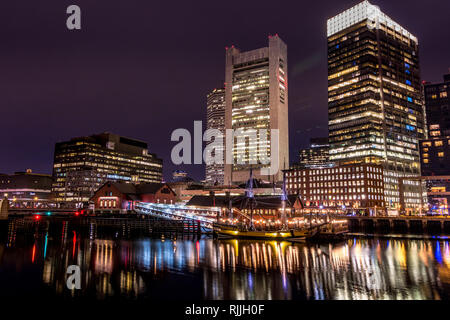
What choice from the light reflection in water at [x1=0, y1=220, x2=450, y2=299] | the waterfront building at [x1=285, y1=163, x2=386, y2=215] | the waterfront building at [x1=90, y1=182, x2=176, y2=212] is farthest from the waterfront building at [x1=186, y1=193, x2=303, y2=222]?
the waterfront building at [x1=285, y1=163, x2=386, y2=215]

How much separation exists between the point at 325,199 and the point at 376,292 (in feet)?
460

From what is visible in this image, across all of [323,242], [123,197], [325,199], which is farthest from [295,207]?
[325,199]

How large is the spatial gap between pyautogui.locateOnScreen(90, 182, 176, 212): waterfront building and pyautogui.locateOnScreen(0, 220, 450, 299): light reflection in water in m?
57.5

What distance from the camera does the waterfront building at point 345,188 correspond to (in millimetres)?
151500

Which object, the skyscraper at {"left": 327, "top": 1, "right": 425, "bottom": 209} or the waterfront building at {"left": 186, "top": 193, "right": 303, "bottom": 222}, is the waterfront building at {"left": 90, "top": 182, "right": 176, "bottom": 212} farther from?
the skyscraper at {"left": 327, "top": 1, "right": 425, "bottom": 209}

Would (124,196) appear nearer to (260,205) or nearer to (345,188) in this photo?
(260,205)

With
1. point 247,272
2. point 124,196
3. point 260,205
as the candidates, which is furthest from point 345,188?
Answer: point 247,272

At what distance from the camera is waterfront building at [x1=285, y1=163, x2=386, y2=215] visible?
5965 inches

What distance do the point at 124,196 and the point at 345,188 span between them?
3957 inches

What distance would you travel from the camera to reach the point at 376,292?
82.9 ft

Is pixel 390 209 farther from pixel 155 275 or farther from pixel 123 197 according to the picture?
pixel 155 275

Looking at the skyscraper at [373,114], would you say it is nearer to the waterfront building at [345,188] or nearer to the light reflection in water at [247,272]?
the waterfront building at [345,188]

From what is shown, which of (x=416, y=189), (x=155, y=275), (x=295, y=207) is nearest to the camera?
(x=155, y=275)

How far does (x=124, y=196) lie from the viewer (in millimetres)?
108312
